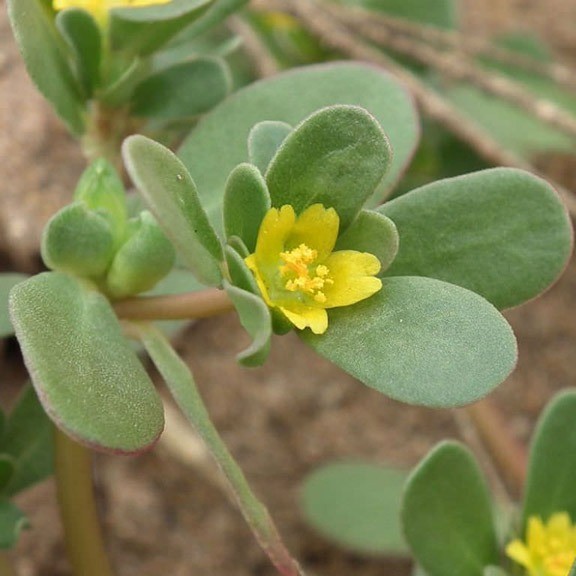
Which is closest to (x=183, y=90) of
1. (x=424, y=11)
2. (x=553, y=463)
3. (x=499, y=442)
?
(x=553, y=463)

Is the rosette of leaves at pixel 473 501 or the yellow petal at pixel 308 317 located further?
the rosette of leaves at pixel 473 501

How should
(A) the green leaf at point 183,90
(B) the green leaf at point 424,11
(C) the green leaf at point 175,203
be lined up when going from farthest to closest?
(B) the green leaf at point 424,11 → (A) the green leaf at point 183,90 → (C) the green leaf at point 175,203

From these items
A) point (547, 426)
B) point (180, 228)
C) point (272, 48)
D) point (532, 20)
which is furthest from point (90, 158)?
point (532, 20)

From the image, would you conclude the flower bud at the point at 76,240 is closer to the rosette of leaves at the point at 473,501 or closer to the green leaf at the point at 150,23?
the green leaf at the point at 150,23

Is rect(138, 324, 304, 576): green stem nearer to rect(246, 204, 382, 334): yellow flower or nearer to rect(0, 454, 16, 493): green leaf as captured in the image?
rect(246, 204, 382, 334): yellow flower

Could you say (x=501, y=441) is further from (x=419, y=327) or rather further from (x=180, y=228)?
(x=180, y=228)

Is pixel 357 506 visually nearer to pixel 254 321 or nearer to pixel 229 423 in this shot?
pixel 229 423

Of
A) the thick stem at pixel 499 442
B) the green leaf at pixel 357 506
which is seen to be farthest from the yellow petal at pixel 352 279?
the green leaf at pixel 357 506
